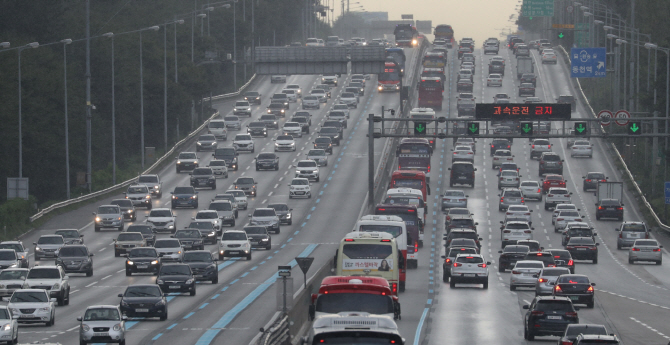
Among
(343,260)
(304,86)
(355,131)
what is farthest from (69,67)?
(343,260)

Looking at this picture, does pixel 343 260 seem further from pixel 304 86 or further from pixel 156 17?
pixel 156 17

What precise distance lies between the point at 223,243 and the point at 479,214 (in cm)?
2301

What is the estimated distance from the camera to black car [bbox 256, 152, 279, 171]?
87000 millimetres

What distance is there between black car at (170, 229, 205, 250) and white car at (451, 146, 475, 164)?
36.9 m

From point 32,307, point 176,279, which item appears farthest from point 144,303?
point 176,279

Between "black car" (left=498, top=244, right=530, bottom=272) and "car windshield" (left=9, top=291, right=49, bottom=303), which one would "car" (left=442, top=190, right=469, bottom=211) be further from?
"car windshield" (left=9, top=291, right=49, bottom=303)

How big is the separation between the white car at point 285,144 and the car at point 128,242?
40289 millimetres

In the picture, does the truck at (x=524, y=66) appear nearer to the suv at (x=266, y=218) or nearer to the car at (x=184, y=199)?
the car at (x=184, y=199)

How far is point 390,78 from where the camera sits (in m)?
124

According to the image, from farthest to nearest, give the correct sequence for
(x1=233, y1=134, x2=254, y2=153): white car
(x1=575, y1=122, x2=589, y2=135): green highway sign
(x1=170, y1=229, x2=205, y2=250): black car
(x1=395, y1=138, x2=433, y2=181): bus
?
(x1=233, y1=134, x2=254, y2=153): white car, (x1=395, y1=138, x2=433, y2=181): bus, (x1=575, y1=122, x2=589, y2=135): green highway sign, (x1=170, y1=229, x2=205, y2=250): black car

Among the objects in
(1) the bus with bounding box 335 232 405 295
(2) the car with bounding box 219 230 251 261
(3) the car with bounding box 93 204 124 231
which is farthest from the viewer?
(3) the car with bounding box 93 204 124 231

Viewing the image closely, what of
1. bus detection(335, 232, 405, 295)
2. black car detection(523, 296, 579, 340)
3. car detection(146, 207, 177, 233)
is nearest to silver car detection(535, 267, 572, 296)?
bus detection(335, 232, 405, 295)

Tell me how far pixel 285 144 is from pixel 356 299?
232 ft

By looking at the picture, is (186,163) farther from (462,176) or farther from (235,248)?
(235,248)
